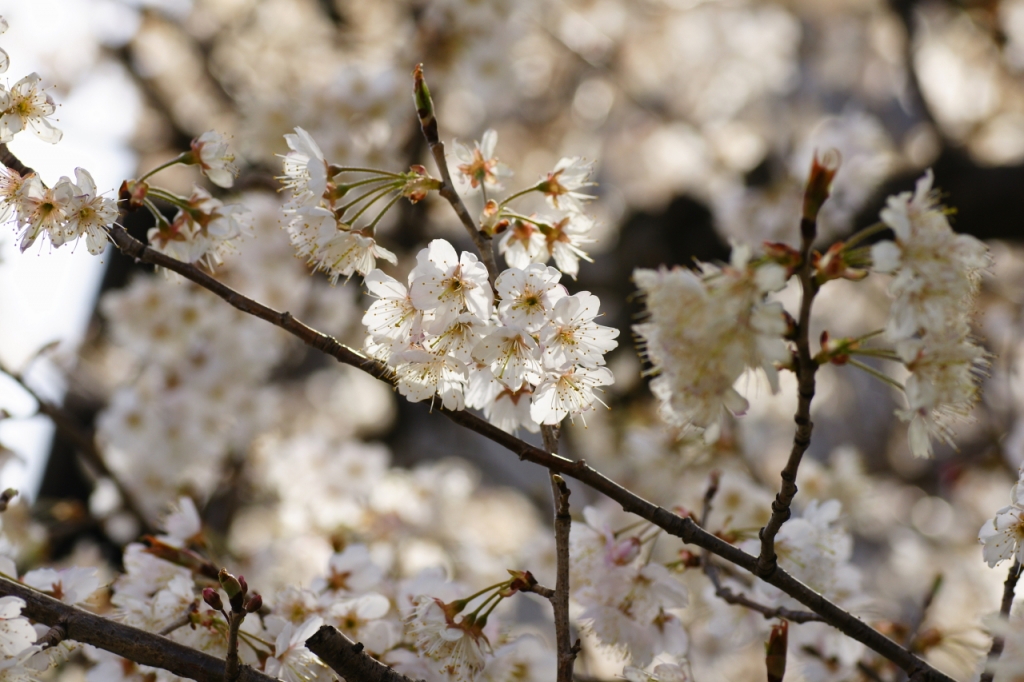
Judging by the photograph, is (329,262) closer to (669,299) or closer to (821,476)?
(669,299)

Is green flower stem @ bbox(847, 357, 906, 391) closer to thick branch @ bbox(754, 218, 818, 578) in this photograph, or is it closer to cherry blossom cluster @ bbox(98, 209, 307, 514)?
thick branch @ bbox(754, 218, 818, 578)

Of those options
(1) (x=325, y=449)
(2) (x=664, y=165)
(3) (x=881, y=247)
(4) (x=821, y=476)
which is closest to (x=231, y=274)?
(1) (x=325, y=449)

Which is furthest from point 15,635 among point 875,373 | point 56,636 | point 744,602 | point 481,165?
point 875,373

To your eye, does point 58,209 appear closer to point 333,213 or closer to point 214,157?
point 214,157

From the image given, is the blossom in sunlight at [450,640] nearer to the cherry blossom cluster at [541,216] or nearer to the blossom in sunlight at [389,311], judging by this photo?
the blossom in sunlight at [389,311]

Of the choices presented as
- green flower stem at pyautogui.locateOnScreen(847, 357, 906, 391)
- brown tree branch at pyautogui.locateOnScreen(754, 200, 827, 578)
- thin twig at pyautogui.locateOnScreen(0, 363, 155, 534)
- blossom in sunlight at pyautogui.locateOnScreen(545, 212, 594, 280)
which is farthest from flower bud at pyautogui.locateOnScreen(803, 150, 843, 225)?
thin twig at pyautogui.locateOnScreen(0, 363, 155, 534)

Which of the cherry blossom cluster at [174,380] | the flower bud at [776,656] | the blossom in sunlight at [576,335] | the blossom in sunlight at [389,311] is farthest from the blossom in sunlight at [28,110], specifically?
the cherry blossom cluster at [174,380]
